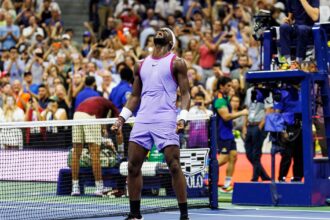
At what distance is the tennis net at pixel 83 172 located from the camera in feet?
51.8

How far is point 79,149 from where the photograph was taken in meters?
18.1

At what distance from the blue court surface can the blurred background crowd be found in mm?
6925

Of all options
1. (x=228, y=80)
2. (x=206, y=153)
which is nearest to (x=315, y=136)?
(x=206, y=153)

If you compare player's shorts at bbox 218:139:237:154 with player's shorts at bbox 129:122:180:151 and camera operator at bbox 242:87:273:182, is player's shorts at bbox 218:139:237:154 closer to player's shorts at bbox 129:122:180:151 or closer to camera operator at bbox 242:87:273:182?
camera operator at bbox 242:87:273:182

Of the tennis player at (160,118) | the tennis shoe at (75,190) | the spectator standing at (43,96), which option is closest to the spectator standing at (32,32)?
the spectator standing at (43,96)

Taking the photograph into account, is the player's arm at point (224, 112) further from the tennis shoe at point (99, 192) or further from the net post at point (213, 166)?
the net post at point (213, 166)

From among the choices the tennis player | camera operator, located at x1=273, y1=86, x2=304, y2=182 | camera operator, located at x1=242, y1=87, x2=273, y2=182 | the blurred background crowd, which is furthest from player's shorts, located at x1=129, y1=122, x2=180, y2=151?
the blurred background crowd

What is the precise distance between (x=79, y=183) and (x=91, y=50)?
1065cm

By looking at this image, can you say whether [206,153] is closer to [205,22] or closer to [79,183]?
[79,183]

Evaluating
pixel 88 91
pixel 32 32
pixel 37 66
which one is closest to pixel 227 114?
pixel 88 91

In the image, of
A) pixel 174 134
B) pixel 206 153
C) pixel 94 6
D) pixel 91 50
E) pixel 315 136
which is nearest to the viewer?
pixel 174 134

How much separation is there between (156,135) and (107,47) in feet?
52.5

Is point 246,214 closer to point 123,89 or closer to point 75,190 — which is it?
point 75,190

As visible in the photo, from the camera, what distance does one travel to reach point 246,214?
14742 mm
